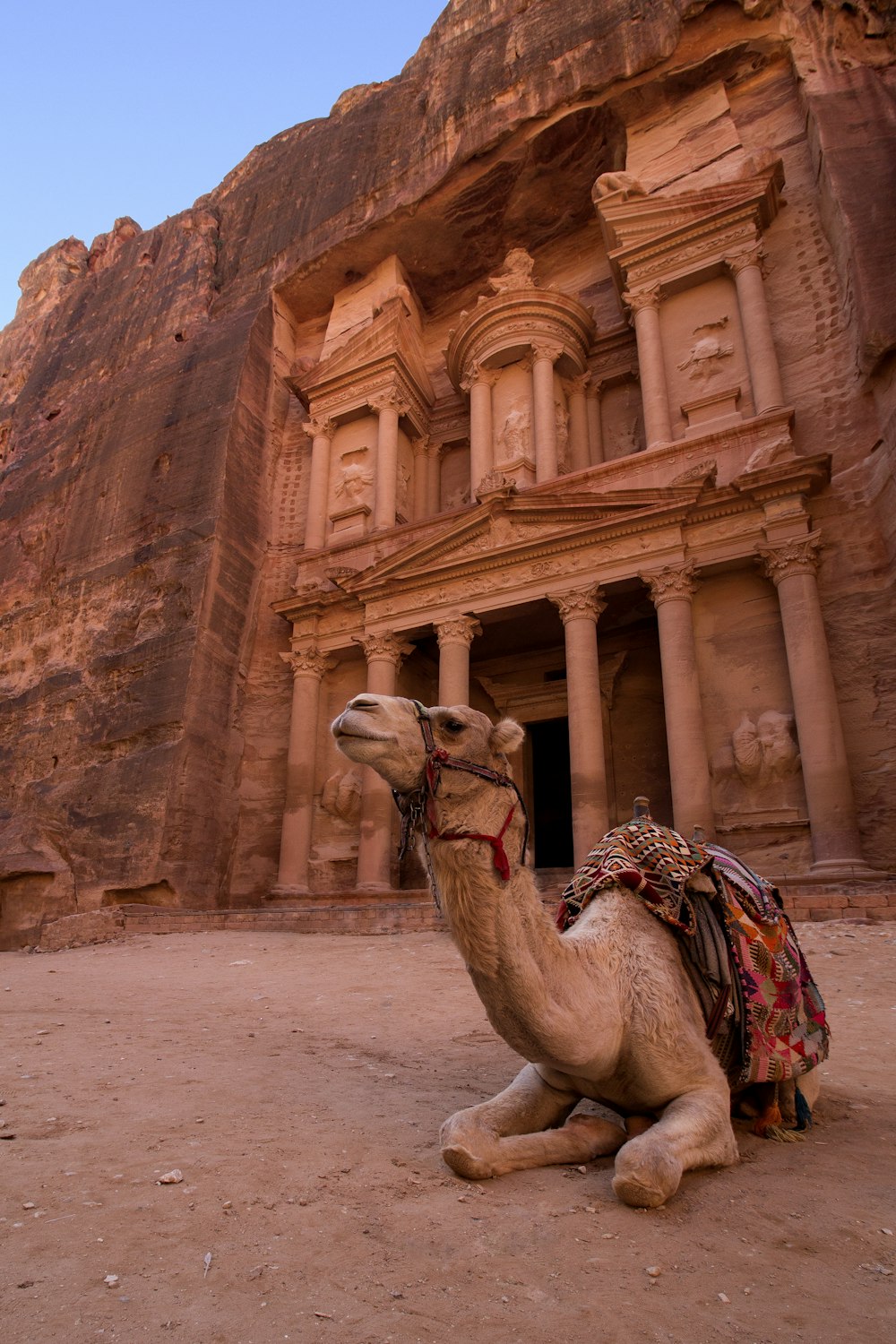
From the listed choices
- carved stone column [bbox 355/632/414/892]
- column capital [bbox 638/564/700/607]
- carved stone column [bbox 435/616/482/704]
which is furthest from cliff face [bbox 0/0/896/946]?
carved stone column [bbox 435/616/482/704]

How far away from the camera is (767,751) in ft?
39.4

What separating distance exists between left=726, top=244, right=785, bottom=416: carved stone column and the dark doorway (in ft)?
25.7

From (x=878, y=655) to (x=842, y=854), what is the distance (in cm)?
332

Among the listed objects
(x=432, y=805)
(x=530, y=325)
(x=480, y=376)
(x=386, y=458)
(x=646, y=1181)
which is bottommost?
(x=646, y=1181)

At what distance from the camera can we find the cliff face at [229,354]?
14.7 m

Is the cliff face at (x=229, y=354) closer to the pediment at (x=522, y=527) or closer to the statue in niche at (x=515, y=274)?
the statue in niche at (x=515, y=274)

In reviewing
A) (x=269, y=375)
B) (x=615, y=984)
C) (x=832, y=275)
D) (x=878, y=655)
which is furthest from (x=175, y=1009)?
(x=269, y=375)

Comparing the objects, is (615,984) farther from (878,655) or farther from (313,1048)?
(878,655)

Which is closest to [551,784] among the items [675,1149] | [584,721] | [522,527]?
[584,721]

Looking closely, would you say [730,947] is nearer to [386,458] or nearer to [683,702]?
[683,702]

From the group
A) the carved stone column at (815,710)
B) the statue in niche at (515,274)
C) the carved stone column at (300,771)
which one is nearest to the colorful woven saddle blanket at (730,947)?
the carved stone column at (815,710)

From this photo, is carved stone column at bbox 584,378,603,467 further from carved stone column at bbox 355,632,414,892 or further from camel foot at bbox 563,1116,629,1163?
camel foot at bbox 563,1116,629,1163

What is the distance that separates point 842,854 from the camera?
34.8 ft

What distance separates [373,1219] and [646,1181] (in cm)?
85
